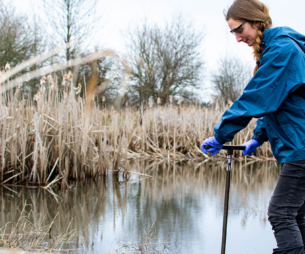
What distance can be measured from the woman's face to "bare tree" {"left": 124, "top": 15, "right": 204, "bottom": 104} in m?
13.7

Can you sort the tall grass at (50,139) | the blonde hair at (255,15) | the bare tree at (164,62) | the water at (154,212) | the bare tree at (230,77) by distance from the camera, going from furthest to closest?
the bare tree at (230,77) < the bare tree at (164,62) < the tall grass at (50,139) < the water at (154,212) < the blonde hair at (255,15)

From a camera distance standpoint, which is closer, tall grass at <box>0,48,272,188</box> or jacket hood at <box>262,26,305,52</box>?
jacket hood at <box>262,26,305,52</box>

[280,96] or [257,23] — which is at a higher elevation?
[257,23]

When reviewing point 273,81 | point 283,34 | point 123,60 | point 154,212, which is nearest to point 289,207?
point 273,81

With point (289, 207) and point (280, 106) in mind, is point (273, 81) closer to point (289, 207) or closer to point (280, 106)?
point (280, 106)

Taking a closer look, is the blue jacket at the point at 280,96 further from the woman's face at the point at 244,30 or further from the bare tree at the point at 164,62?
the bare tree at the point at 164,62

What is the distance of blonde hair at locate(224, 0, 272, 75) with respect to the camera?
1690 millimetres

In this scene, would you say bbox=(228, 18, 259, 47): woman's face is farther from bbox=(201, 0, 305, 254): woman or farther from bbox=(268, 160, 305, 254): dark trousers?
bbox=(268, 160, 305, 254): dark trousers

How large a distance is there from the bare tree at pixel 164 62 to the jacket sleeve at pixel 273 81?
13.9 metres

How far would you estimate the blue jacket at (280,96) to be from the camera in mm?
1522

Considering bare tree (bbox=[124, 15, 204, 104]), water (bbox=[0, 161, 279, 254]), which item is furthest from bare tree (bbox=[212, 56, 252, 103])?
water (bbox=[0, 161, 279, 254])

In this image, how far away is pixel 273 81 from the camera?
5.03ft

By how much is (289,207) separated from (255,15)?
96 centimetres

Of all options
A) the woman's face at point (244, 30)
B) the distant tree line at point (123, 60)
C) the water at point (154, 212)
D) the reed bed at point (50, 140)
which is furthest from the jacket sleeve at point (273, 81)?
the distant tree line at point (123, 60)
